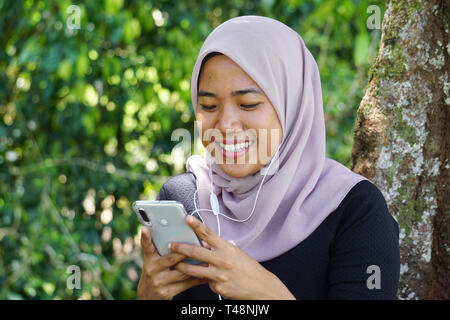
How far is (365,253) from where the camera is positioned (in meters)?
1.35

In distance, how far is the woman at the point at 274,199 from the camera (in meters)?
1.33

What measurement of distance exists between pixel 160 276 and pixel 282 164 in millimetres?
471

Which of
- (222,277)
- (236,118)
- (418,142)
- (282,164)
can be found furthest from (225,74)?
(418,142)

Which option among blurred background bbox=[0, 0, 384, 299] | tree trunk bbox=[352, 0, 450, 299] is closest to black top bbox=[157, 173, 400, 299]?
tree trunk bbox=[352, 0, 450, 299]

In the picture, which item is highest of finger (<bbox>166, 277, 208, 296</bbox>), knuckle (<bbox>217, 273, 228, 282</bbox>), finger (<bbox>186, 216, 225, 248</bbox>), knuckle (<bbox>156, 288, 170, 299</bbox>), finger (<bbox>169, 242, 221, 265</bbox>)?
finger (<bbox>186, 216, 225, 248</bbox>)

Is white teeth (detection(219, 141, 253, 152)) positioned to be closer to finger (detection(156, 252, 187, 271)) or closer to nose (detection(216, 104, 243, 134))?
nose (detection(216, 104, 243, 134))

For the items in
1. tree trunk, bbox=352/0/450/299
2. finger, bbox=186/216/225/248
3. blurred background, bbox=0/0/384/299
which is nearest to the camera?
finger, bbox=186/216/225/248

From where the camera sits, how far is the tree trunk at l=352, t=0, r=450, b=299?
70.1 inches

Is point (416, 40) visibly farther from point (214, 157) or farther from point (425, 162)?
point (214, 157)

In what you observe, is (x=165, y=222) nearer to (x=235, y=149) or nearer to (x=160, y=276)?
(x=160, y=276)

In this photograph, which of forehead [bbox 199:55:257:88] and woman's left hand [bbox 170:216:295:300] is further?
forehead [bbox 199:55:257:88]

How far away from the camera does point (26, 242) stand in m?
2.96

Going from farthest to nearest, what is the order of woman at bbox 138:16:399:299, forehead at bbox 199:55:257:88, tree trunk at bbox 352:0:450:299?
tree trunk at bbox 352:0:450:299 → forehead at bbox 199:55:257:88 → woman at bbox 138:16:399:299

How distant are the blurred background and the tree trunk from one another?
3.32 ft
